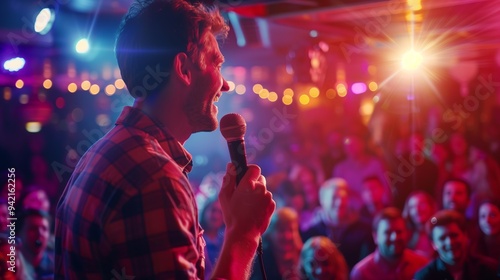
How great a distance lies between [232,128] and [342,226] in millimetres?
3215

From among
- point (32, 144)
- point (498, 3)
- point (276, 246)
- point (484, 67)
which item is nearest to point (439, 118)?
point (484, 67)

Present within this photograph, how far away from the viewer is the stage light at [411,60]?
5.79 metres

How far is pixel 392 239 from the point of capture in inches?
153

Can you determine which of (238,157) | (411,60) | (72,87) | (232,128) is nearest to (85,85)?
(72,87)

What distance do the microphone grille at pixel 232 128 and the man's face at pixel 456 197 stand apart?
343 centimetres

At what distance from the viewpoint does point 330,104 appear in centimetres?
1424

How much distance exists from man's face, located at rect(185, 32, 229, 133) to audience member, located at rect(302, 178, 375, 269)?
11.0ft

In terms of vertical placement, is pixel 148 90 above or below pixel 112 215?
above

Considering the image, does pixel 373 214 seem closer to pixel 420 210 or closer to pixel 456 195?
pixel 420 210

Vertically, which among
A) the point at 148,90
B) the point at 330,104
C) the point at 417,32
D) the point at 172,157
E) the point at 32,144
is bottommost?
the point at 172,157

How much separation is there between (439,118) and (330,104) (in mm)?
7855

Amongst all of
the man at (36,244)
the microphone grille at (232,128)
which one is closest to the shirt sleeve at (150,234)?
the microphone grille at (232,128)

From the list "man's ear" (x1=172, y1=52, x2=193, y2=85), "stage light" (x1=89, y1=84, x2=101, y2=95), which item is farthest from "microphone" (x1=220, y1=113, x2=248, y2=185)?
"stage light" (x1=89, y1=84, x2=101, y2=95)

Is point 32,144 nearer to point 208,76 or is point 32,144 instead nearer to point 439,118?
point 439,118
